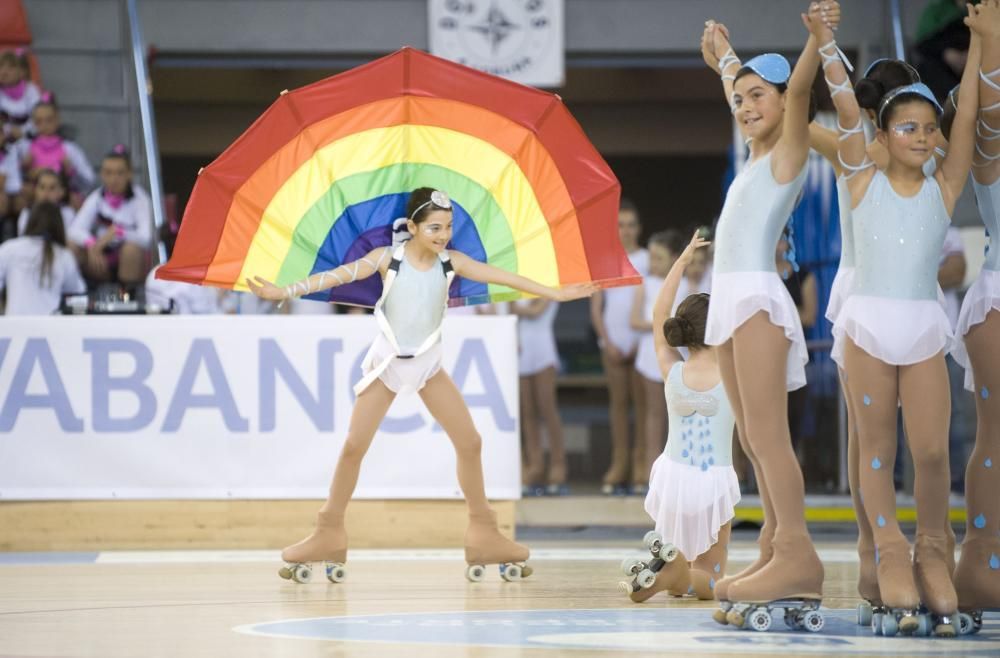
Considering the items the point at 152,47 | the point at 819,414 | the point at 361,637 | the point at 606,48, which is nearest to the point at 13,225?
the point at 152,47

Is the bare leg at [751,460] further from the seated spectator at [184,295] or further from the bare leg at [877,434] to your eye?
the seated spectator at [184,295]

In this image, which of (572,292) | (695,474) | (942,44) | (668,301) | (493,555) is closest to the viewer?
(668,301)

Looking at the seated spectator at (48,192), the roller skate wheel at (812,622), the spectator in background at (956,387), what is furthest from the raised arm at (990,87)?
the seated spectator at (48,192)

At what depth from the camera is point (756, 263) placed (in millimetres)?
4598

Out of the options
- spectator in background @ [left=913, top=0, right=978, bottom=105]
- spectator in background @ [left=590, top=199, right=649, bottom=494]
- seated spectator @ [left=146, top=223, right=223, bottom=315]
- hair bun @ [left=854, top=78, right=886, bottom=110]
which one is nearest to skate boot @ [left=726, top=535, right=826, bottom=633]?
hair bun @ [left=854, top=78, right=886, bottom=110]

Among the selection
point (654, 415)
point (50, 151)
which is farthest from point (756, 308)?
point (50, 151)

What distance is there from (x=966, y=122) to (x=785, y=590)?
1.49 meters

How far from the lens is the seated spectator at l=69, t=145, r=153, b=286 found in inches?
393

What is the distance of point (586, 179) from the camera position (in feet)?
22.2

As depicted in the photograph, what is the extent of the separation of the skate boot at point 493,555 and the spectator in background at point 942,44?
5.18 meters

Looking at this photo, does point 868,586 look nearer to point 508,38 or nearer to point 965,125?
point 965,125

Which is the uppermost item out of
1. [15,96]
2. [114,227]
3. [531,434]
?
[15,96]

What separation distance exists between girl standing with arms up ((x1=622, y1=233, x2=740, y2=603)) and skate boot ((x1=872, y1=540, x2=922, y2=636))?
1.21 meters

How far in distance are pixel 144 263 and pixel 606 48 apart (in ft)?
13.8
